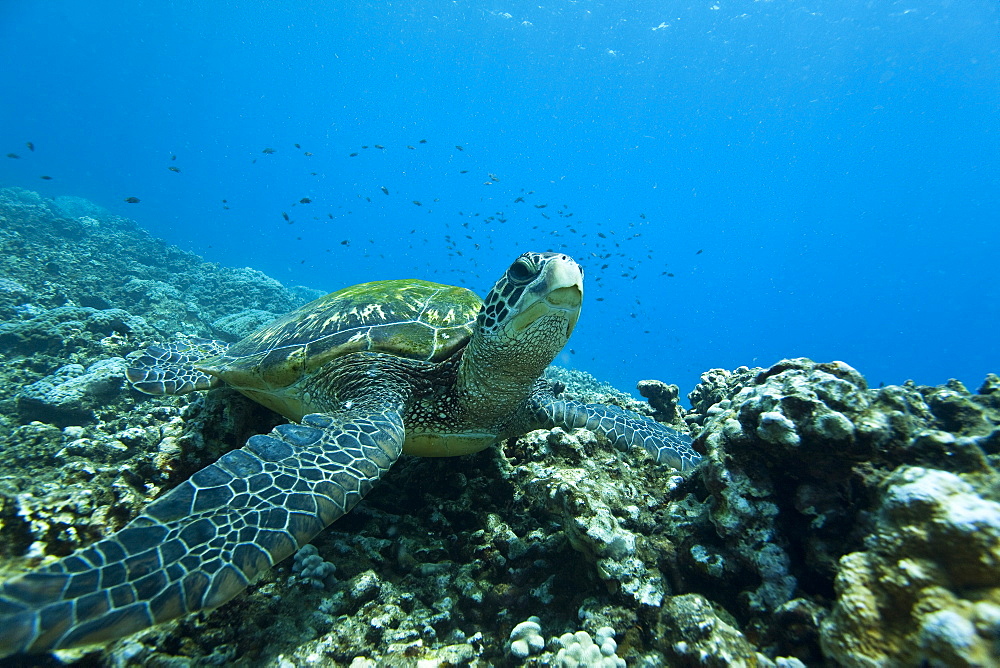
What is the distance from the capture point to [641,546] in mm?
2020

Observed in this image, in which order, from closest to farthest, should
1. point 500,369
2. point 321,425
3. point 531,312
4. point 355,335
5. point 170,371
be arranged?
point 321,425
point 531,312
point 500,369
point 355,335
point 170,371

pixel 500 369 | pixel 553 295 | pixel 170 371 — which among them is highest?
pixel 553 295

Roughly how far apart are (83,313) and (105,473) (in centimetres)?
710

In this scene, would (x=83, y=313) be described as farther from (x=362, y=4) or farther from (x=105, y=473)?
(x=362, y=4)

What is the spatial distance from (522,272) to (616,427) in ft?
5.33

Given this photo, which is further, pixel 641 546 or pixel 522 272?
pixel 522 272

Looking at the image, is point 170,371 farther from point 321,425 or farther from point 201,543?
point 201,543

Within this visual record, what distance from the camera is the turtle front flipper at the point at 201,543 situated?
124 centimetres

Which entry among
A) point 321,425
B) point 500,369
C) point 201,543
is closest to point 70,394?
point 321,425

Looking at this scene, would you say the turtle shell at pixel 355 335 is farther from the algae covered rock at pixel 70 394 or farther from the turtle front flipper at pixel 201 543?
the algae covered rock at pixel 70 394

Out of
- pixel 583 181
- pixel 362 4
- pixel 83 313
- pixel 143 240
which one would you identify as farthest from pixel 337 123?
pixel 83 313

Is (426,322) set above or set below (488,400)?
above

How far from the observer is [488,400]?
2.94m

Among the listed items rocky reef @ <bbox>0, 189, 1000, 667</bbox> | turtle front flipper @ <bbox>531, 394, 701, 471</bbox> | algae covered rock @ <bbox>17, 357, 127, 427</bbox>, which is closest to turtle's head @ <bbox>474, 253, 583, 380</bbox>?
turtle front flipper @ <bbox>531, 394, 701, 471</bbox>
